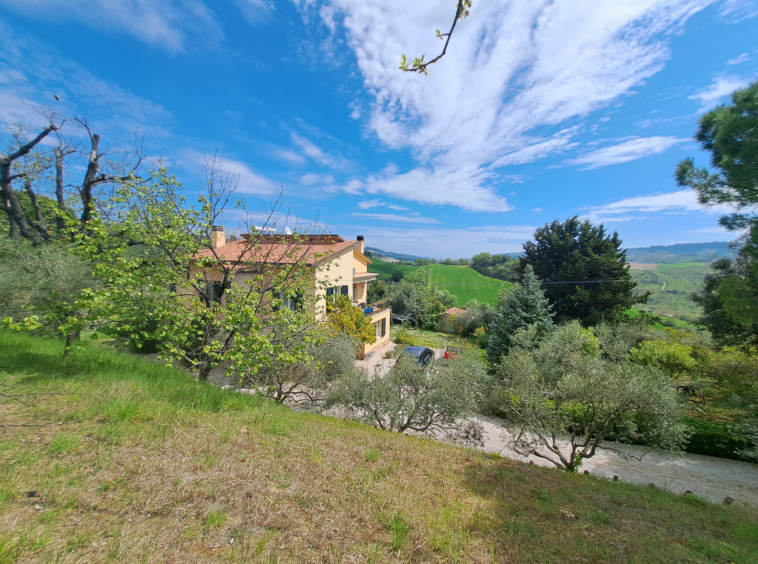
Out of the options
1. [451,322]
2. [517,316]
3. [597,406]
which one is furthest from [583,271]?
[597,406]

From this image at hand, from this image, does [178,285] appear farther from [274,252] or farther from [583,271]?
[583,271]

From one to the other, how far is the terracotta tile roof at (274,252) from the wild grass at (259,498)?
3559 mm

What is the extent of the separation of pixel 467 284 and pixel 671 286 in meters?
28.1

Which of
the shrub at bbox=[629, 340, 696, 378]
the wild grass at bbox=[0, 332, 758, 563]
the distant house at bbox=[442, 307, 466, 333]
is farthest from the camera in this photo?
the distant house at bbox=[442, 307, 466, 333]

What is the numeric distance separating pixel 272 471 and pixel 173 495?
107 centimetres

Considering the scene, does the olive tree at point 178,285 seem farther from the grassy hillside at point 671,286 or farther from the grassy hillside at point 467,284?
the grassy hillside at point 467,284

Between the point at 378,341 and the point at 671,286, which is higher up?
the point at 671,286

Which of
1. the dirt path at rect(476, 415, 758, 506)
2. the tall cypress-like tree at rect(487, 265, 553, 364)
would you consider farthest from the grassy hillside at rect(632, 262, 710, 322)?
the dirt path at rect(476, 415, 758, 506)

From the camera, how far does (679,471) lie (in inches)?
338

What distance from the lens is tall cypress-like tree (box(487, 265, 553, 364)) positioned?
17.8 metres

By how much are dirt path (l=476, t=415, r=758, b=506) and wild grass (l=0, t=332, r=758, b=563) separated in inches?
121

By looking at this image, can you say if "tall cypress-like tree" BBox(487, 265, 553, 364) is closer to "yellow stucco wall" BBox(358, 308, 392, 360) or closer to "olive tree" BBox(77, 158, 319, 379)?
"yellow stucco wall" BBox(358, 308, 392, 360)

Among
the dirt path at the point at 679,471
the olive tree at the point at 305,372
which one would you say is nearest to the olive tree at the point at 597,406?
the dirt path at the point at 679,471

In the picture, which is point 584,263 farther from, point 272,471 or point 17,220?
point 17,220
